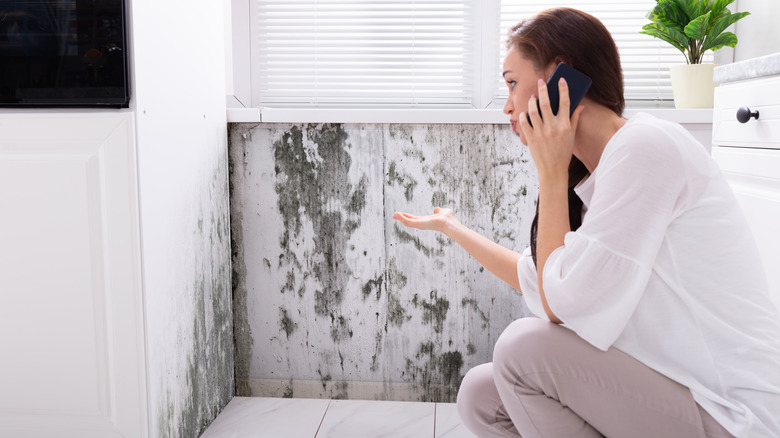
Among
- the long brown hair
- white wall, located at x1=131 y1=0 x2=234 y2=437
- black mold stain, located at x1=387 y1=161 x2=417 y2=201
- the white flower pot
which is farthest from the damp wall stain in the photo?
the long brown hair

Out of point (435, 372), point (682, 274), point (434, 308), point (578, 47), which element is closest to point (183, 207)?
point (434, 308)

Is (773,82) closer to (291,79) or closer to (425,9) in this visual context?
(425,9)

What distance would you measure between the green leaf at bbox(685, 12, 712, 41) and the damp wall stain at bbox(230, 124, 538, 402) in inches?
23.6

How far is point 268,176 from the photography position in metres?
1.99

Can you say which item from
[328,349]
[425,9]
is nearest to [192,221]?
[328,349]

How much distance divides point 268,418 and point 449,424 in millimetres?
529

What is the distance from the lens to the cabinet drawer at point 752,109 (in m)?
1.25

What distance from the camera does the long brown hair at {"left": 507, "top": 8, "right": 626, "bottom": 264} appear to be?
1.01 meters

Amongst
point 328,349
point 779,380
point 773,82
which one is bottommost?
point 328,349

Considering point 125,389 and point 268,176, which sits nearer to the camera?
point 125,389

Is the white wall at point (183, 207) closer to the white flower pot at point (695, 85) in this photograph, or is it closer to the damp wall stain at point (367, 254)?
the damp wall stain at point (367, 254)

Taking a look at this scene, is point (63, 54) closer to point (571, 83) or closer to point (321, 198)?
point (321, 198)

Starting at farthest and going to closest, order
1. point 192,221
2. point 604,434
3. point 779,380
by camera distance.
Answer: point 192,221
point 604,434
point 779,380

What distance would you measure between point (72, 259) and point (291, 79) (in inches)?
41.4
